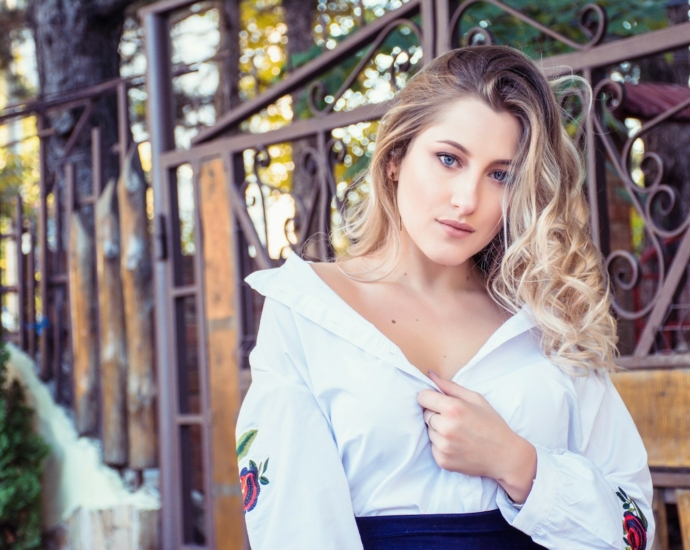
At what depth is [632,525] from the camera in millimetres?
1778

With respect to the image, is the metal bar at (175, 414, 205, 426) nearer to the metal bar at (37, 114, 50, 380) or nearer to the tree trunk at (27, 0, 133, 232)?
the metal bar at (37, 114, 50, 380)

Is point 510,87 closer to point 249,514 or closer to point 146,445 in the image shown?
point 249,514

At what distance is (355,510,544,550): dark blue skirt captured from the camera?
1674mm

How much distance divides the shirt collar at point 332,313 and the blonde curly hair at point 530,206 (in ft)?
0.47

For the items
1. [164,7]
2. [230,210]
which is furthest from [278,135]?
[164,7]

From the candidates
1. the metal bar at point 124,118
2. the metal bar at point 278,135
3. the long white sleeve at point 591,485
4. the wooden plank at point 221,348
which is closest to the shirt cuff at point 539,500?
the long white sleeve at point 591,485

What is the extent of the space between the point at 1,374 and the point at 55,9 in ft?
8.67

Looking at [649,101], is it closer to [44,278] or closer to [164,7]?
[164,7]

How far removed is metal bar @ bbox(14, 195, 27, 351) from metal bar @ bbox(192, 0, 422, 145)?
1.62m

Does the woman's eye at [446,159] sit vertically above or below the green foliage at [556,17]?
below

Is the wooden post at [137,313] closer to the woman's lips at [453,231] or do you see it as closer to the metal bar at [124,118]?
the metal bar at [124,118]

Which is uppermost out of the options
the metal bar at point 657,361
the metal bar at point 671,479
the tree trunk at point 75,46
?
the tree trunk at point 75,46

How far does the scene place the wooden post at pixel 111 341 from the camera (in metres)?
4.31

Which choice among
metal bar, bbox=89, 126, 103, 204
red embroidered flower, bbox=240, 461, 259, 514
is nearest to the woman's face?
red embroidered flower, bbox=240, 461, 259, 514
